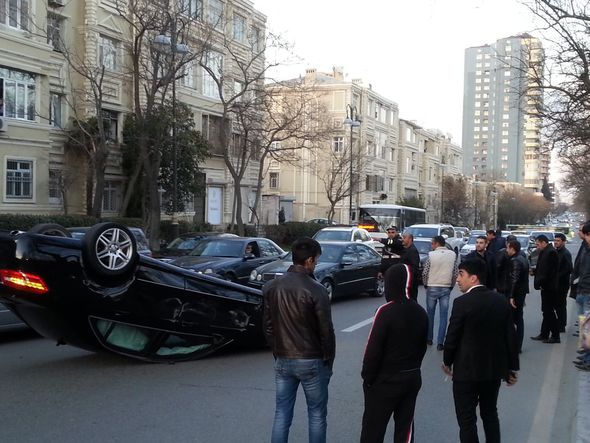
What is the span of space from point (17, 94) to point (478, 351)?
25.1m

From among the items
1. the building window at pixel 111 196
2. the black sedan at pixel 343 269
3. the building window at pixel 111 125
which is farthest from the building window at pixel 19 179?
the black sedan at pixel 343 269

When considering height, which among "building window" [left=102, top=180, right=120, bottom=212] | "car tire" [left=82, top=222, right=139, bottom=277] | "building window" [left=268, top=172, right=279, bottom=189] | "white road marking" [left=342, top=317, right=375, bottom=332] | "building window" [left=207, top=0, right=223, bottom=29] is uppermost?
"building window" [left=207, top=0, right=223, bottom=29]

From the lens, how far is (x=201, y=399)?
6.55 meters

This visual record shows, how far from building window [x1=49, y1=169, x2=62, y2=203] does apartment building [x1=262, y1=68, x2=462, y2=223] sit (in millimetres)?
19298

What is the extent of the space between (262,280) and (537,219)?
116671 millimetres

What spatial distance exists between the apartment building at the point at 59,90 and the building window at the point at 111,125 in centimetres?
5

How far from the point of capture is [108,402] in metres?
6.37

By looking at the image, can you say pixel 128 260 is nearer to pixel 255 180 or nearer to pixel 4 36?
pixel 4 36

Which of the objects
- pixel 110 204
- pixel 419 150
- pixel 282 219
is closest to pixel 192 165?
pixel 110 204

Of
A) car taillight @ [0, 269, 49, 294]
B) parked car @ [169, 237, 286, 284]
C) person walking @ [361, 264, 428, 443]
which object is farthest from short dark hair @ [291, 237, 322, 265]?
parked car @ [169, 237, 286, 284]

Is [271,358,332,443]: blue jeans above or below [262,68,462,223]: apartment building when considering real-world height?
below

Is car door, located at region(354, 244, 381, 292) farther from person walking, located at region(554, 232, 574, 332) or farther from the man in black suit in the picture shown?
the man in black suit

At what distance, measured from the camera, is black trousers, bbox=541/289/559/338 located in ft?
32.9

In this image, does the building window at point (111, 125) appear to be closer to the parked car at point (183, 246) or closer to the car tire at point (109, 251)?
the parked car at point (183, 246)
